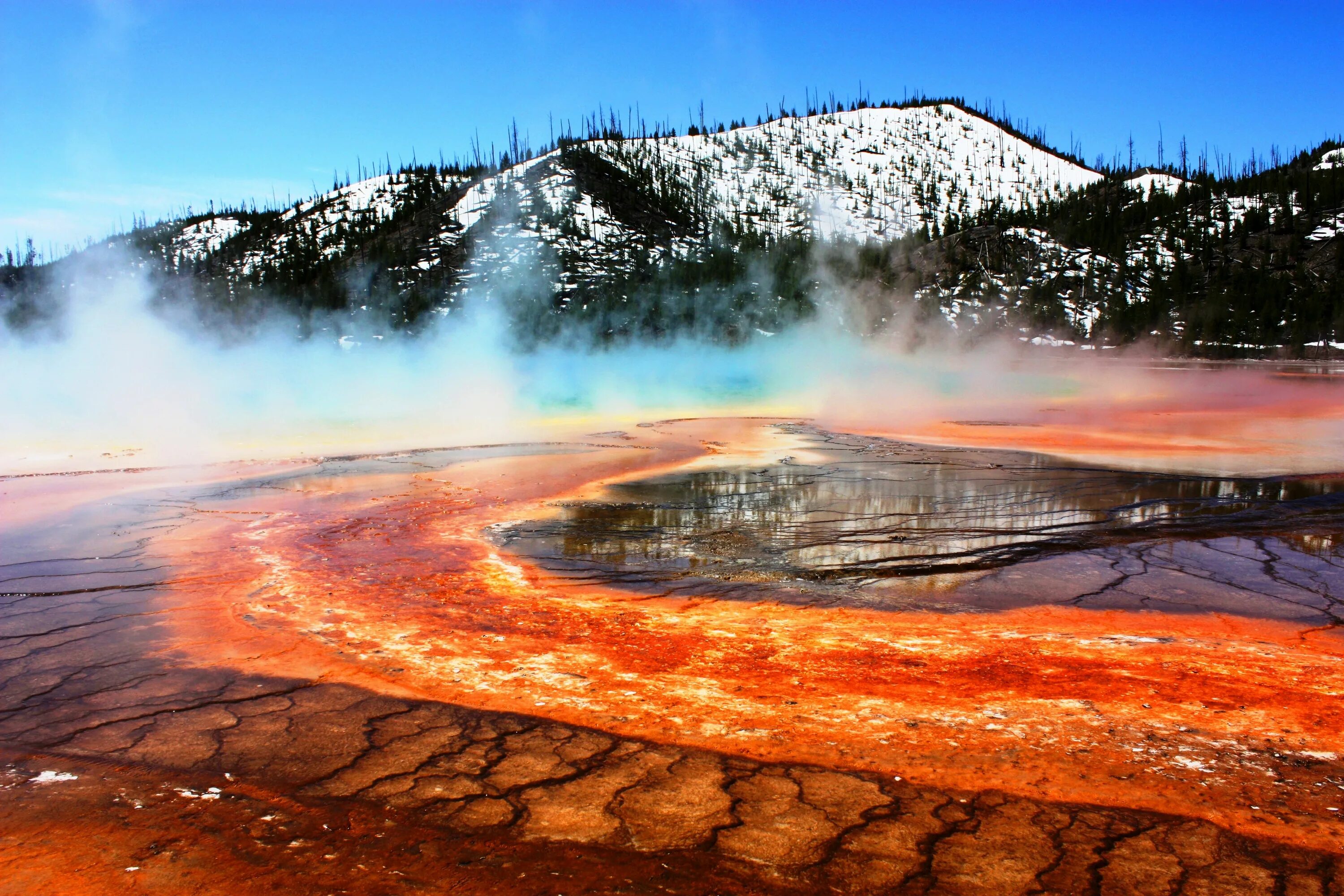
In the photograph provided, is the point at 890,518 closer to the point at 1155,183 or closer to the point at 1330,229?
the point at 1330,229

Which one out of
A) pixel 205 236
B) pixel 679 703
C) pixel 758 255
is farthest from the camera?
pixel 205 236

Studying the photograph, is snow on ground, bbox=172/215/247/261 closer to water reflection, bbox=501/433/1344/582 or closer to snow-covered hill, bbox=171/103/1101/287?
snow-covered hill, bbox=171/103/1101/287

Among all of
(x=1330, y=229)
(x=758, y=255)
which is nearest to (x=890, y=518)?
(x=758, y=255)

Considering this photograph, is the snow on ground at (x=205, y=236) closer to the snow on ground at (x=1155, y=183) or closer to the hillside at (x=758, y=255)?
the hillside at (x=758, y=255)

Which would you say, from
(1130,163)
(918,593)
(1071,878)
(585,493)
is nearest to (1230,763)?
(1071,878)

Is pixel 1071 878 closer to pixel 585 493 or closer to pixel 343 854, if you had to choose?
pixel 343 854

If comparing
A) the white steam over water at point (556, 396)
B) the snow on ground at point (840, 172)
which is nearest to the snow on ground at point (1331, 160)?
the snow on ground at point (840, 172)
